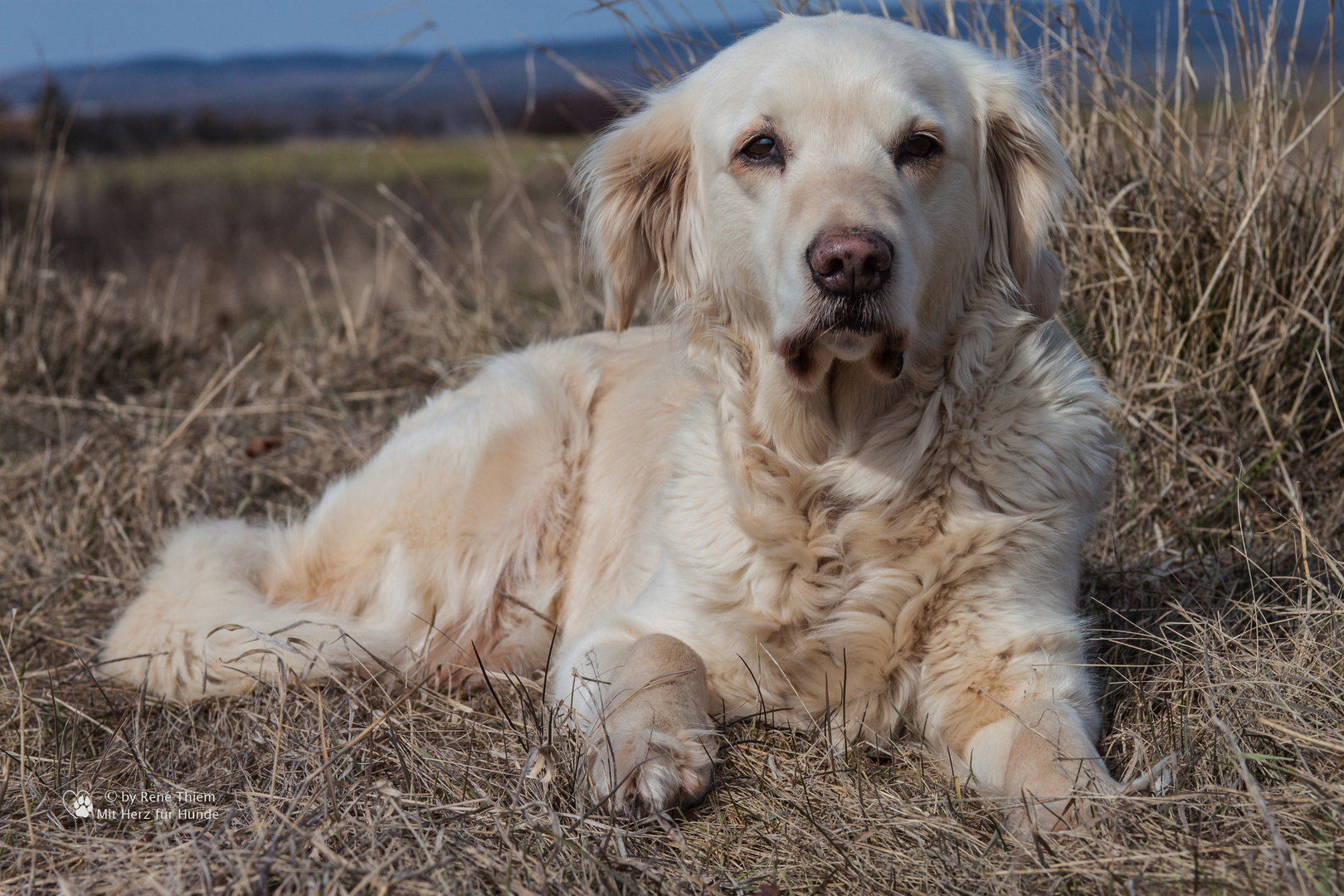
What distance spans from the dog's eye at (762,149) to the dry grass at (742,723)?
3.82 feet

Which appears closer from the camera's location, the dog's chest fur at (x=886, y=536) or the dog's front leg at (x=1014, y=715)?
the dog's front leg at (x=1014, y=715)

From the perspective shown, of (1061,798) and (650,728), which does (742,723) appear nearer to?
(650,728)

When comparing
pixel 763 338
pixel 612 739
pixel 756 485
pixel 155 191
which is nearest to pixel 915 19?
pixel 763 338

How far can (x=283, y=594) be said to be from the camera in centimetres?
303

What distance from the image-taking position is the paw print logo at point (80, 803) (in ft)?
6.28

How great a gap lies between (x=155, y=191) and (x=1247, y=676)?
1953 centimetres

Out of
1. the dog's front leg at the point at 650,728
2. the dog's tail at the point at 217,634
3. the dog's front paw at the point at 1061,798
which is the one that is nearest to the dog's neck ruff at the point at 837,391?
the dog's front leg at the point at 650,728

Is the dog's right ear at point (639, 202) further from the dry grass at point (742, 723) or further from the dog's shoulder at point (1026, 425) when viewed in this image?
the dry grass at point (742, 723)

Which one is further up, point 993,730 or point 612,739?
point 612,739

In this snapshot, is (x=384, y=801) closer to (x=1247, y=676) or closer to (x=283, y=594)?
(x=283, y=594)

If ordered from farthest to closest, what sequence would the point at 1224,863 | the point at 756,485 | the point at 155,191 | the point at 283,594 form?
1. the point at 155,191
2. the point at 283,594
3. the point at 756,485
4. the point at 1224,863

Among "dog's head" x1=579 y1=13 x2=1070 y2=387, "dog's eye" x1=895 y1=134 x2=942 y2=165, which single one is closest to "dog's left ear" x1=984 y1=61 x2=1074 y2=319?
"dog's head" x1=579 y1=13 x2=1070 y2=387

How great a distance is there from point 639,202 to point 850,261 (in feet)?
2.66

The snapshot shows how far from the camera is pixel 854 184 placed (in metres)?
1.90
